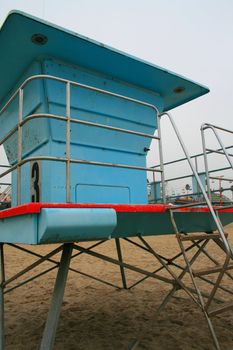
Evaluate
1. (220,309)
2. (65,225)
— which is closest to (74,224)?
(65,225)

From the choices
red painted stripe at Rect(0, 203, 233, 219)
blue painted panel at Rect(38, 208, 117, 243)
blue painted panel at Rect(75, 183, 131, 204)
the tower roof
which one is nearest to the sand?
red painted stripe at Rect(0, 203, 233, 219)

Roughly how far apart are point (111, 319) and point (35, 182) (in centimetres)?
287

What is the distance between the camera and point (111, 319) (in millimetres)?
5391

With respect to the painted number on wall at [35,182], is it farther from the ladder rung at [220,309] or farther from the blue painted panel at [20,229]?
the ladder rung at [220,309]

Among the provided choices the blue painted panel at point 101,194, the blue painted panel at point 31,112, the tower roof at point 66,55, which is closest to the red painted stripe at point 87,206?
the blue painted panel at point 101,194

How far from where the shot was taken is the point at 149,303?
6.29 metres

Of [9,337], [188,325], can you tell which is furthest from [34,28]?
[188,325]

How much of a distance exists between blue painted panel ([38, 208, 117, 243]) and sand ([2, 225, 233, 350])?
184cm

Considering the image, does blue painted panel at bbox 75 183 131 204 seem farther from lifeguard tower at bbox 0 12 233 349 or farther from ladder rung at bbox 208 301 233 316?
ladder rung at bbox 208 301 233 316

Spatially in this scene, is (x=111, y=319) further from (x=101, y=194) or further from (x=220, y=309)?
(x=220, y=309)

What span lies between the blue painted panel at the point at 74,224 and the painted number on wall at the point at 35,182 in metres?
1.73

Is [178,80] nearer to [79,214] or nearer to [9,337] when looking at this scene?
[79,214]

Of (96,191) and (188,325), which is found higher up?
(96,191)

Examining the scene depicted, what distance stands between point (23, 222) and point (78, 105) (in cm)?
241
